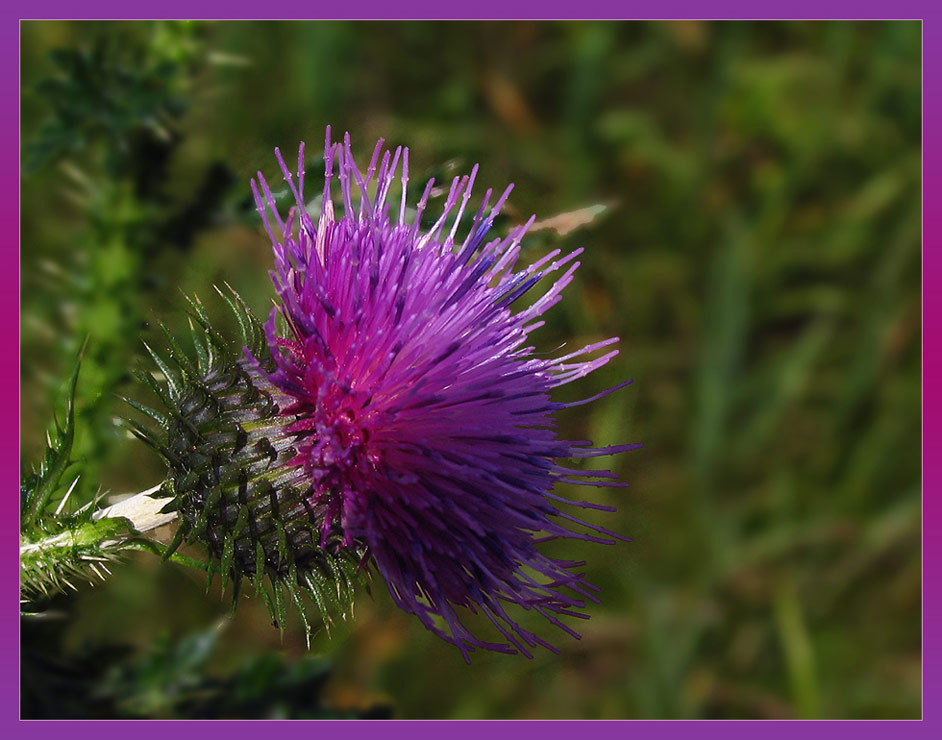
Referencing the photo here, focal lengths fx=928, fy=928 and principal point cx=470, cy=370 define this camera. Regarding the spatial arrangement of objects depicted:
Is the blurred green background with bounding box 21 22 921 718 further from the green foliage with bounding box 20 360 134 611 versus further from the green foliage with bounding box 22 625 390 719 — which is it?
the green foliage with bounding box 20 360 134 611

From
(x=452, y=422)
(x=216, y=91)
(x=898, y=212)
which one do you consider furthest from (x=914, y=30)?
(x=452, y=422)

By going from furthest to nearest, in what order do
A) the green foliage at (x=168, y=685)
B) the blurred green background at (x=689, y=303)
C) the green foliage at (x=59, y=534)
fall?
the blurred green background at (x=689, y=303) < the green foliage at (x=168, y=685) < the green foliage at (x=59, y=534)

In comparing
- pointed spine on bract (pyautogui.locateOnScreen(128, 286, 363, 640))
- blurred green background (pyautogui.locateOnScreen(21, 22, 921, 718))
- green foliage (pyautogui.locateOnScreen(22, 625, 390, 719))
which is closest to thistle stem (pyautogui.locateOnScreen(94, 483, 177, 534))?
pointed spine on bract (pyautogui.locateOnScreen(128, 286, 363, 640))

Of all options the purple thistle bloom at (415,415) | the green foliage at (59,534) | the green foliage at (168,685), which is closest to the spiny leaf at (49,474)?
the green foliage at (59,534)

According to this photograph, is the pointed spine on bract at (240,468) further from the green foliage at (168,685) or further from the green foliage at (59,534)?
the green foliage at (168,685)

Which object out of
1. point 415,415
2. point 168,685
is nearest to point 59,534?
point 415,415

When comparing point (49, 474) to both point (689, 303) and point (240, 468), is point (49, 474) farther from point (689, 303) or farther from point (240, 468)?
point (689, 303)
